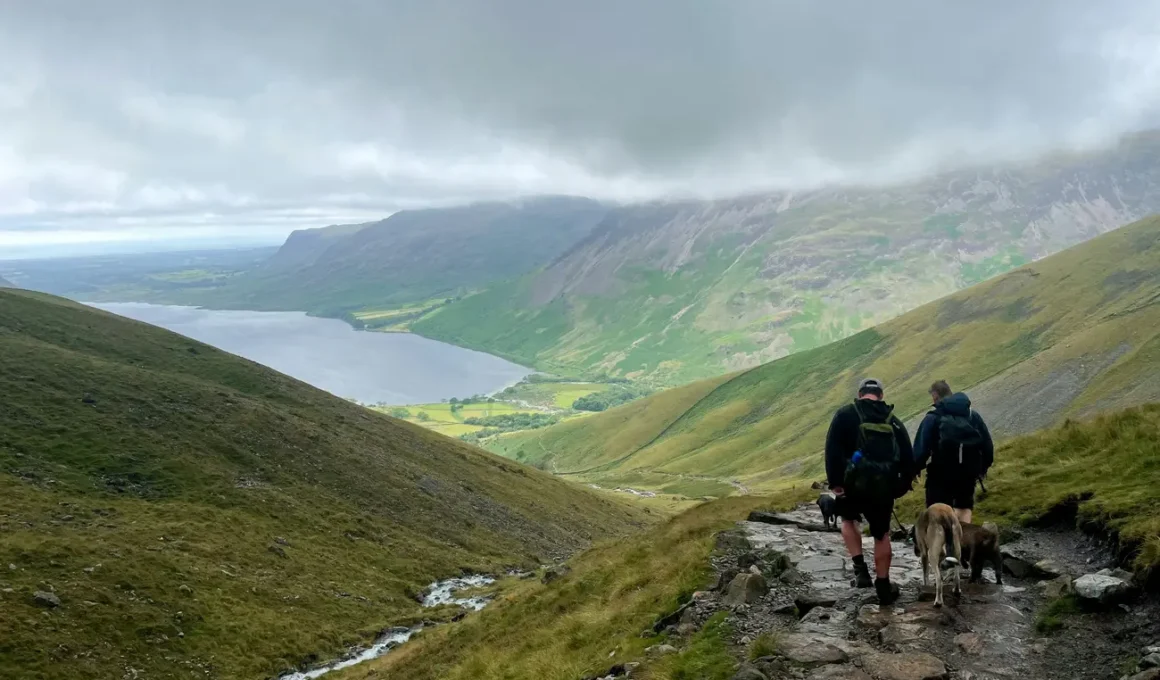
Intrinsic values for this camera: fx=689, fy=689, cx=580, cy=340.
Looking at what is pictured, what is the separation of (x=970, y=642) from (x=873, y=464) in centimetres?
303

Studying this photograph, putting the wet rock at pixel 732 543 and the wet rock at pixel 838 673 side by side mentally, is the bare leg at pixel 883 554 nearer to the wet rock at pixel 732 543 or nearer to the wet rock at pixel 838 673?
the wet rock at pixel 838 673

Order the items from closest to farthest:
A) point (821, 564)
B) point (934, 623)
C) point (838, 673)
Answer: point (838, 673) → point (934, 623) → point (821, 564)

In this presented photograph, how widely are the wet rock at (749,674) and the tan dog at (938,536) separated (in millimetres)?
3725

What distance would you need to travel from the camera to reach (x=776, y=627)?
1279 centimetres

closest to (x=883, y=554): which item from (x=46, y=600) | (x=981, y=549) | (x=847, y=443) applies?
(x=847, y=443)

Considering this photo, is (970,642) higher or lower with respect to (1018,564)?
higher

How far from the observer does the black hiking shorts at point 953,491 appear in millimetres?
13961

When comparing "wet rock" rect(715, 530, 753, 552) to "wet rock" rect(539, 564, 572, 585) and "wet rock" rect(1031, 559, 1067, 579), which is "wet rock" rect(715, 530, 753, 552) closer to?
"wet rock" rect(1031, 559, 1067, 579)

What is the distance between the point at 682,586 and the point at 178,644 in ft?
116

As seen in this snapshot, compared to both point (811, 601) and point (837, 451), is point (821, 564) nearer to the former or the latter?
point (811, 601)

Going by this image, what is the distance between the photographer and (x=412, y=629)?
45094 mm

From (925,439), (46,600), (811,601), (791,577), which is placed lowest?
(46,600)

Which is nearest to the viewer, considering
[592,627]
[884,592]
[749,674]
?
[749,674]

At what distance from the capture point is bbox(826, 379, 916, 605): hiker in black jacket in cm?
1215
